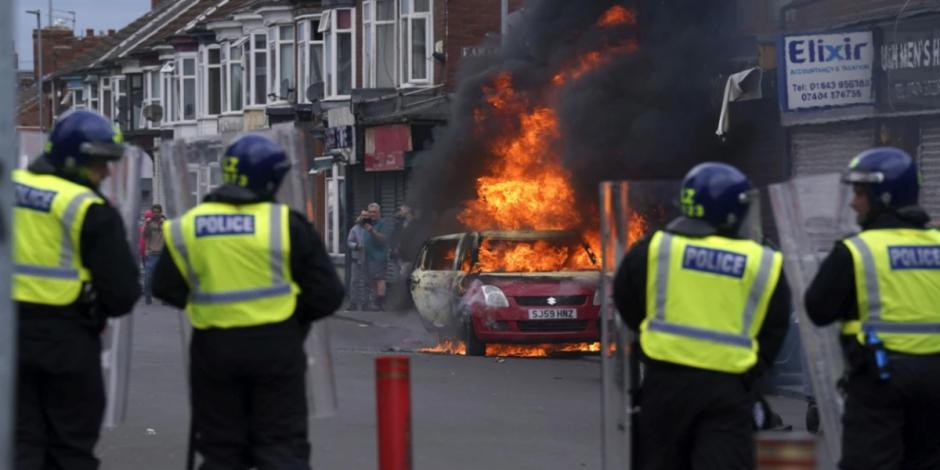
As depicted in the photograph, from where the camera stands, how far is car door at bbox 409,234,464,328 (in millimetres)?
18719

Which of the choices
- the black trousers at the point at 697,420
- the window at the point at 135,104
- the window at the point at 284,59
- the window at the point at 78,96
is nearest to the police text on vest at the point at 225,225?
the black trousers at the point at 697,420

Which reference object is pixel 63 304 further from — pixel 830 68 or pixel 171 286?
pixel 830 68

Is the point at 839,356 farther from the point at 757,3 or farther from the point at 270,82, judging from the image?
the point at 270,82

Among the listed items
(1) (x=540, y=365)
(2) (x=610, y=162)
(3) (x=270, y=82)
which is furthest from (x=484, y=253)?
(3) (x=270, y=82)

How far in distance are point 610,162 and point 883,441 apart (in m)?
16.8

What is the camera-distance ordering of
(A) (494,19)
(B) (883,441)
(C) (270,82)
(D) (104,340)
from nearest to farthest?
(B) (883,441), (D) (104,340), (A) (494,19), (C) (270,82)

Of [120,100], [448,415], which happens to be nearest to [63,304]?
[448,415]

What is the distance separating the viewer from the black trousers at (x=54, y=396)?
644cm

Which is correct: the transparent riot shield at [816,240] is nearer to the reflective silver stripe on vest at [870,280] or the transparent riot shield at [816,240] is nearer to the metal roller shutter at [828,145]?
the reflective silver stripe on vest at [870,280]

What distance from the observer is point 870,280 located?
21.1ft

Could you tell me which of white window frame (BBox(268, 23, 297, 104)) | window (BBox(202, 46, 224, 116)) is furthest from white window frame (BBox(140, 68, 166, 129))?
white window frame (BBox(268, 23, 297, 104))

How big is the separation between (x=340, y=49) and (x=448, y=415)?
2878cm

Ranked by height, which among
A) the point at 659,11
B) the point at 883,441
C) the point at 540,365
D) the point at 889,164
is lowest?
the point at 540,365

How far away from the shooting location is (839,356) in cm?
689
